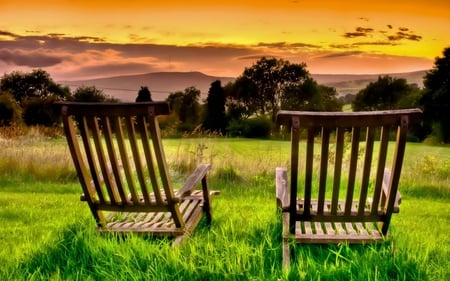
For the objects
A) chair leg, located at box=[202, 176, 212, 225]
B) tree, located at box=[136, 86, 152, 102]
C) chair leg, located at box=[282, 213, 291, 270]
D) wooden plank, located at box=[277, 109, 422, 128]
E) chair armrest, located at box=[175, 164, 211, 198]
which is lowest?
tree, located at box=[136, 86, 152, 102]

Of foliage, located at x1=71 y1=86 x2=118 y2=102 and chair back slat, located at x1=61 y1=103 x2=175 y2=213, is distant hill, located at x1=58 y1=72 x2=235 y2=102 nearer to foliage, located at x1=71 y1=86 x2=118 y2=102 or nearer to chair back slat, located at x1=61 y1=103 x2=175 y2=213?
foliage, located at x1=71 y1=86 x2=118 y2=102

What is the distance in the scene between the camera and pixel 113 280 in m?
3.40

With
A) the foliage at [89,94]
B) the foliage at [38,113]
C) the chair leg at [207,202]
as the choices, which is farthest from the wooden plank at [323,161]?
the foliage at [89,94]

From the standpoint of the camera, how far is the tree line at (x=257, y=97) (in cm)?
2139

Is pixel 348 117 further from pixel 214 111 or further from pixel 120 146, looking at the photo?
pixel 214 111

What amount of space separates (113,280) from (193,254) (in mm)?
496

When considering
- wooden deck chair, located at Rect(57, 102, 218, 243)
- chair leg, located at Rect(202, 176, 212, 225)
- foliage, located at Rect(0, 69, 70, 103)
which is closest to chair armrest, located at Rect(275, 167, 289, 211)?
wooden deck chair, located at Rect(57, 102, 218, 243)

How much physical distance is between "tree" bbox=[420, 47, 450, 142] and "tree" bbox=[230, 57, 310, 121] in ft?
Answer: 22.8

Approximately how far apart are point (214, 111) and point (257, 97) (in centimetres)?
400

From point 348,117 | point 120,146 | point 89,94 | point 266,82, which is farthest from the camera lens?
point 89,94

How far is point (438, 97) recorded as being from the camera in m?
29.9

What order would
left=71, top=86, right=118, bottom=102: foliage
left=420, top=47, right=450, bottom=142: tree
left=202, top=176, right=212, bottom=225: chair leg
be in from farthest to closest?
left=420, top=47, right=450, bottom=142: tree
left=71, top=86, right=118, bottom=102: foliage
left=202, top=176, right=212, bottom=225: chair leg

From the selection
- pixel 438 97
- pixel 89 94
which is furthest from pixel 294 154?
pixel 438 97

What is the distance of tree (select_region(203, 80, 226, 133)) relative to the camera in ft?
70.1
